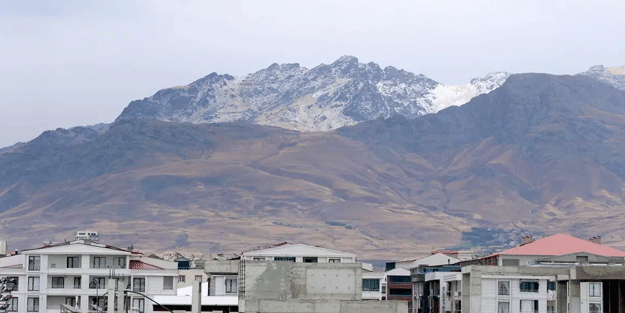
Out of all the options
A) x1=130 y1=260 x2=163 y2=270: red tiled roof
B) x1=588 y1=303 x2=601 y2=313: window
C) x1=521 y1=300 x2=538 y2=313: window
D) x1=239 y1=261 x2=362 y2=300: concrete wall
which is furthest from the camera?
x1=130 y1=260 x2=163 y2=270: red tiled roof

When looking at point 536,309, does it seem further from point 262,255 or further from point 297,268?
point 297,268

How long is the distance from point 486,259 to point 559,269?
79099mm

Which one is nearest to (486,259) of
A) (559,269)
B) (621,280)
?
(559,269)

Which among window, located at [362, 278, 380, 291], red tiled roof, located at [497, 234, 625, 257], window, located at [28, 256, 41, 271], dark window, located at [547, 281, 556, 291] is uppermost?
red tiled roof, located at [497, 234, 625, 257]

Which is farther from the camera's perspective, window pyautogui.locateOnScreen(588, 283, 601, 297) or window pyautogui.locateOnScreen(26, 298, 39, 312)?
window pyautogui.locateOnScreen(26, 298, 39, 312)

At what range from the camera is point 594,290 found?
4198 inches

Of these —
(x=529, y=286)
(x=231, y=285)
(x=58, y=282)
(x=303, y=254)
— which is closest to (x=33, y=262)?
(x=58, y=282)

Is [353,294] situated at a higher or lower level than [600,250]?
lower

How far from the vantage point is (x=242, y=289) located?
229ft

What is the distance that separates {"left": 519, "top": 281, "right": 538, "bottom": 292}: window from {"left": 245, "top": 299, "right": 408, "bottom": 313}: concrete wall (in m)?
59.5

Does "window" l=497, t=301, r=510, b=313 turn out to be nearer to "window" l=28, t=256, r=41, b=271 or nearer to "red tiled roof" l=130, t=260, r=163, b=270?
"red tiled roof" l=130, t=260, r=163, b=270

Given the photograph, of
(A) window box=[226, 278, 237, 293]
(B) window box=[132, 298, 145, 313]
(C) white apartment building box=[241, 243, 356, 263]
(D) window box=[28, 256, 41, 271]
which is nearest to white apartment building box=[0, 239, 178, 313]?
(D) window box=[28, 256, 41, 271]

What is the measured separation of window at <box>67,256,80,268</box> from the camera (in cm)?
14700

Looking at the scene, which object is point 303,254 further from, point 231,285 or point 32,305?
point 231,285
